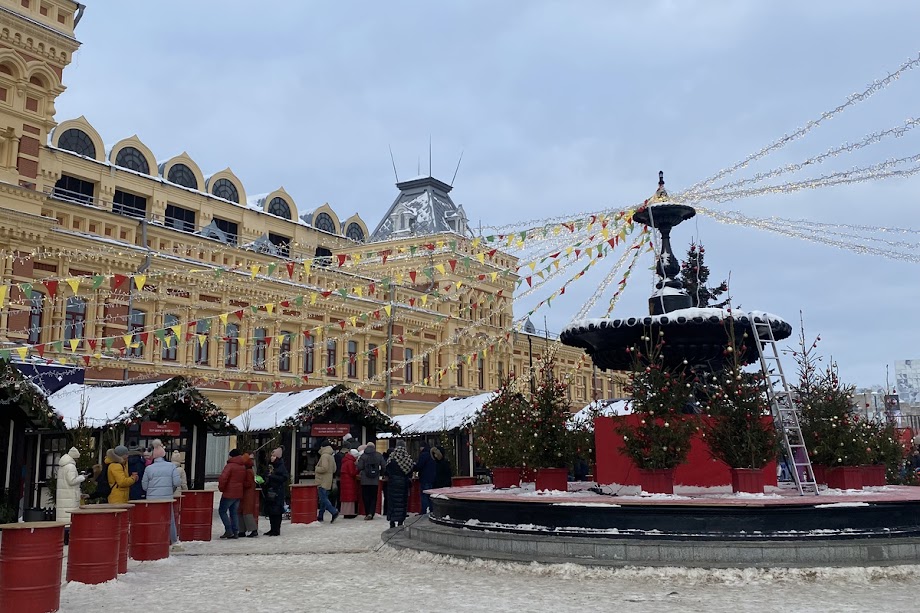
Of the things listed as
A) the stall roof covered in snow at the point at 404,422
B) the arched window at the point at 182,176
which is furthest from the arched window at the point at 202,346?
the stall roof covered in snow at the point at 404,422

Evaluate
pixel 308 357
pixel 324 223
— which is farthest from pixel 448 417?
pixel 324 223

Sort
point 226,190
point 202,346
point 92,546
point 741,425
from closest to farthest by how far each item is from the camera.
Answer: point 92,546, point 741,425, point 202,346, point 226,190

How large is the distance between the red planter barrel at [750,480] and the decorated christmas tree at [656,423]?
2.61ft

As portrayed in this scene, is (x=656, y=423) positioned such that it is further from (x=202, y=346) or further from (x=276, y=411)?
(x=202, y=346)

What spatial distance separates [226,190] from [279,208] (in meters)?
3.60

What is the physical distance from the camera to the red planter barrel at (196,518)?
562 inches

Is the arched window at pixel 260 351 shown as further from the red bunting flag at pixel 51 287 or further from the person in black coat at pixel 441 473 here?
the person in black coat at pixel 441 473

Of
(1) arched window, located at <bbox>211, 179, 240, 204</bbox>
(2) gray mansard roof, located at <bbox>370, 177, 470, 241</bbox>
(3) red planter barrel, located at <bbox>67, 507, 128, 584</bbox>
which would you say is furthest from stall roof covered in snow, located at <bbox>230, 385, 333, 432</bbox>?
(2) gray mansard roof, located at <bbox>370, 177, 470, 241</bbox>

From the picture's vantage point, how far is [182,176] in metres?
37.4

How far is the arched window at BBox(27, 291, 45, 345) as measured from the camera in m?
26.8

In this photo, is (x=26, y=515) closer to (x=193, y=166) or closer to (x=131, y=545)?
(x=131, y=545)

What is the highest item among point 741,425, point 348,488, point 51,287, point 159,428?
point 51,287

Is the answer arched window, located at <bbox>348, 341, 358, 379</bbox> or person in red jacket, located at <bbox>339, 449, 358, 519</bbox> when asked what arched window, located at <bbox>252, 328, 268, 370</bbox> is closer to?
arched window, located at <bbox>348, 341, 358, 379</bbox>

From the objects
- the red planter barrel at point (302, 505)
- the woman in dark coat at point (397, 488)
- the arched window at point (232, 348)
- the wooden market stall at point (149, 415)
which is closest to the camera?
the woman in dark coat at point (397, 488)
